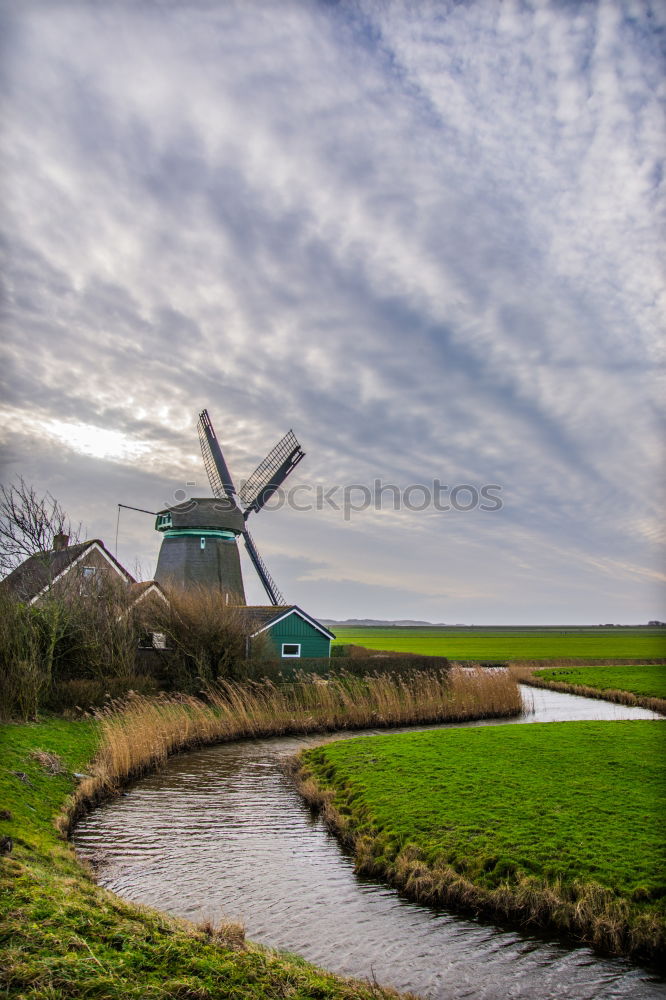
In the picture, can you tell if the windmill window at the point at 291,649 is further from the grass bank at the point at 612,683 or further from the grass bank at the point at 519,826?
the grass bank at the point at 519,826

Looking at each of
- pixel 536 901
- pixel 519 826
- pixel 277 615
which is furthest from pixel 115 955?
pixel 277 615

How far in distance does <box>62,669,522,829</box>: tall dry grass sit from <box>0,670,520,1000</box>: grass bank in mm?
46

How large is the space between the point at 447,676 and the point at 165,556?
1489cm

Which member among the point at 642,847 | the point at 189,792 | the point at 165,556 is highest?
the point at 165,556

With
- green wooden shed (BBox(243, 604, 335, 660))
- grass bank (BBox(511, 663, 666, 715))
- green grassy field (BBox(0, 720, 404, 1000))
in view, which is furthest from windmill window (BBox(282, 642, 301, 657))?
green grassy field (BBox(0, 720, 404, 1000))

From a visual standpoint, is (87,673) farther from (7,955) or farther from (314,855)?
(7,955)

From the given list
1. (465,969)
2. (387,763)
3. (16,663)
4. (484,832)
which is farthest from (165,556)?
(465,969)

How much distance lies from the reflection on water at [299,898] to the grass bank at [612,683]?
55.3ft

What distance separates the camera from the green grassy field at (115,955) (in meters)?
3.91

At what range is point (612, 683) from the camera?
2972 centimetres

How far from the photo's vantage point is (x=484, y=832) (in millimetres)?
8070

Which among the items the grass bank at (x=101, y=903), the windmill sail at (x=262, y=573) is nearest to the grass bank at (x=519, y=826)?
the grass bank at (x=101, y=903)

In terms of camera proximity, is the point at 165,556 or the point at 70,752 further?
the point at 165,556

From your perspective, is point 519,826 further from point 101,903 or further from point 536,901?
point 101,903
